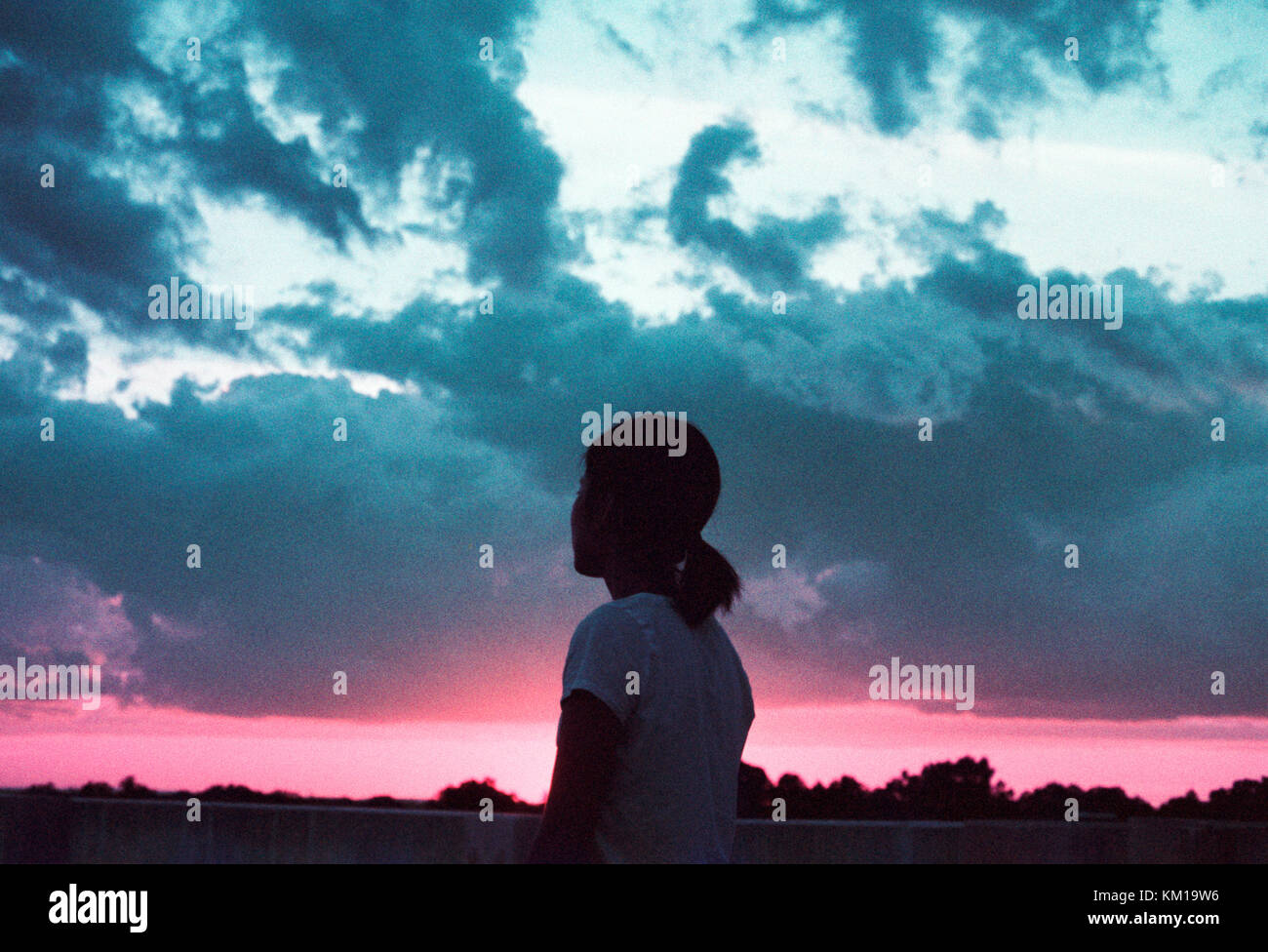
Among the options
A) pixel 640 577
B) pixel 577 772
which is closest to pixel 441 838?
pixel 640 577

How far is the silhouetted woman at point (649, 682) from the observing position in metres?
2.03

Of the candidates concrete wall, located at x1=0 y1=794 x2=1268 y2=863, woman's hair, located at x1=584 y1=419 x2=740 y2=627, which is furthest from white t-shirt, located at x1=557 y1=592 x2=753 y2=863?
concrete wall, located at x1=0 y1=794 x2=1268 y2=863

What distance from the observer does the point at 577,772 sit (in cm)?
202

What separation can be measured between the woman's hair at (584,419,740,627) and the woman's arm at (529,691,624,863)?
1.29 feet

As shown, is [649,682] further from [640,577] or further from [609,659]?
[640,577]

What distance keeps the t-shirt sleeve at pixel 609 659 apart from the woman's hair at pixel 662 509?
0.80ft

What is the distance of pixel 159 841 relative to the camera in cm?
751

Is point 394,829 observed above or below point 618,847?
below

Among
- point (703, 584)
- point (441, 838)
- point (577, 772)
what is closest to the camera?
point (577, 772)

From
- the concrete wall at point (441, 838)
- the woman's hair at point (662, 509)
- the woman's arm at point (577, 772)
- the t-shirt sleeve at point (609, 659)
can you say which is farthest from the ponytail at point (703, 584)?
the concrete wall at point (441, 838)

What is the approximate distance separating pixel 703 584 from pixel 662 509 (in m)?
0.19
